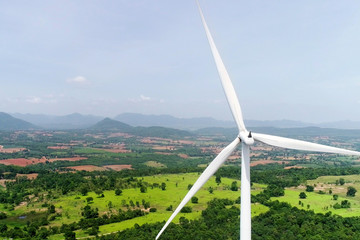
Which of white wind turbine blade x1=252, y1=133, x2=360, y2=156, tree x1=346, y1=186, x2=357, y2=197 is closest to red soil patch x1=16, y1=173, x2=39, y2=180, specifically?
A: white wind turbine blade x1=252, y1=133, x2=360, y2=156

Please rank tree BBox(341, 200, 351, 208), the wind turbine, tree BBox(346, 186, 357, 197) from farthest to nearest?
tree BBox(346, 186, 357, 197) < tree BBox(341, 200, 351, 208) < the wind turbine

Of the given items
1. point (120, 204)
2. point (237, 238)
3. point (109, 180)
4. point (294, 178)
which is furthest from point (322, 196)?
point (109, 180)

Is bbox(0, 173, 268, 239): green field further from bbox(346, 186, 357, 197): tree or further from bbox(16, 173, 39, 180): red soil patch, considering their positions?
bbox(16, 173, 39, 180): red soil patch

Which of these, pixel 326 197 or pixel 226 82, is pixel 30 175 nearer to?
pixel 326 197

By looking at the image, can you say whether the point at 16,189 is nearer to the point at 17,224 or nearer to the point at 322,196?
the point at 17,224

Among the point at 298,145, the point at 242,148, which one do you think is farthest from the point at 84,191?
the point at 298,145

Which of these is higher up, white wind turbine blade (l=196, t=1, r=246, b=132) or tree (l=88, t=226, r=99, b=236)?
white wind turbine blade (l=196, t=1, r=246, b=132)

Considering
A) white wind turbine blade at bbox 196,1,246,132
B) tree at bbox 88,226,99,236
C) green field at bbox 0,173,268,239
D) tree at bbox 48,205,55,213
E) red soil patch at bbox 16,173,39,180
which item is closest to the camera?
white wind turbine blade at bbox 196,1,246,132
